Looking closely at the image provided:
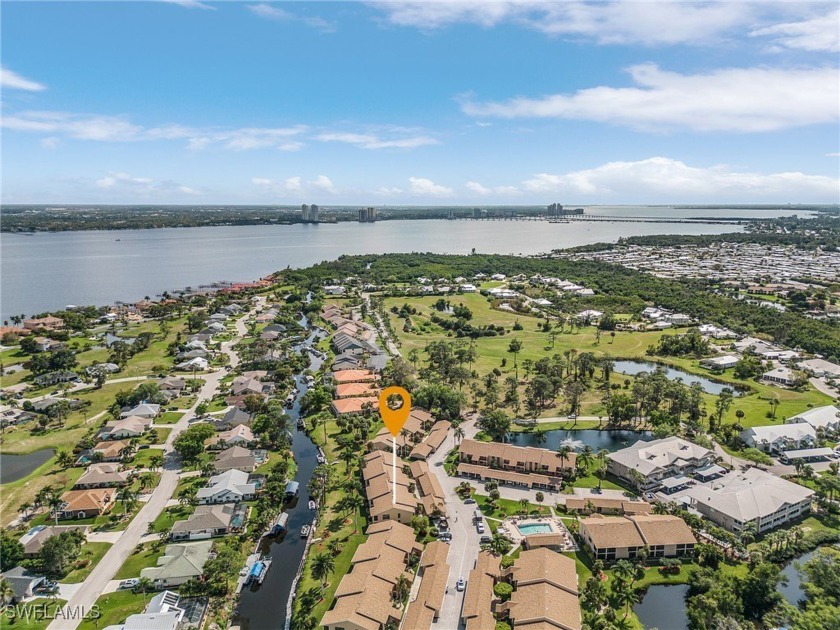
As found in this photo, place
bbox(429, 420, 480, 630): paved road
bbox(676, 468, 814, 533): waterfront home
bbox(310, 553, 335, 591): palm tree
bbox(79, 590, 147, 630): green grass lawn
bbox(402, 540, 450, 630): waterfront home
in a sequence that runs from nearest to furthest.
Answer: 1. bbox(402, 540, 450, 630): waterfront home
2. bbox(79, 590, 147, 630): green grass lawn
3. bbox(429, 420, 480, 630): paved road
4. bbox(310, 553, 335, 591): palm tree
5. bbox(676, 468, 814, 533): waterfront home

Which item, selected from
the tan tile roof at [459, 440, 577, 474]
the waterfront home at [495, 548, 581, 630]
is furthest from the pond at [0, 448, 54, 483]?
the waterfront home at [495, 548, 581, 630]

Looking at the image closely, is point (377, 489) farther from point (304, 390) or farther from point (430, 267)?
point (430, 267)

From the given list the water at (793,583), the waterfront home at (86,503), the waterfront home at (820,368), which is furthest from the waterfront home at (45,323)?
the waterfront home at (820,368)

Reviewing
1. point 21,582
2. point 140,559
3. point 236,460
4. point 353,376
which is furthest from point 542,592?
point 353,376

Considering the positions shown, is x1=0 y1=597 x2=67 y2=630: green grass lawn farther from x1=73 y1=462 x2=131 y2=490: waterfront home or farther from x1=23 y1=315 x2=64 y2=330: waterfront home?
x1=23 y1=315 x2=64 y2=330: waterfront home

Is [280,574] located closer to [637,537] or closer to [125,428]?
[637,537]
